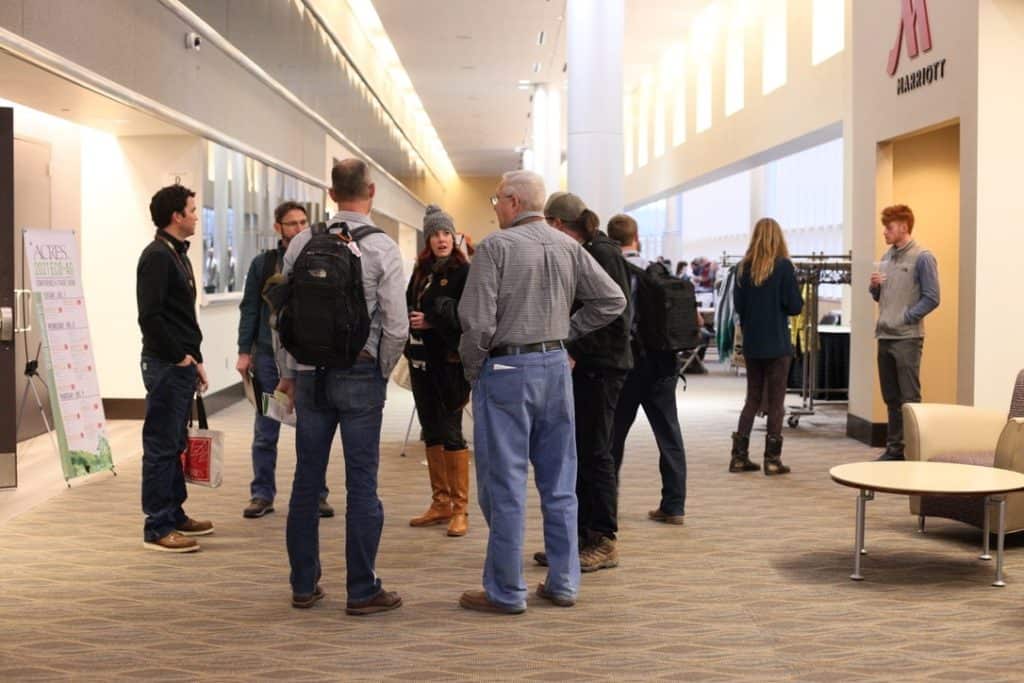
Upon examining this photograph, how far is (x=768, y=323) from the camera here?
8203mm

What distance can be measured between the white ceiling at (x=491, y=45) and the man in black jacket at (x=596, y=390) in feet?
40.4

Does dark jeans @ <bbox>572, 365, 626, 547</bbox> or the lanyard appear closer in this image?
dark jeans @ <bbox>572, 365, 626, 547</bbox>

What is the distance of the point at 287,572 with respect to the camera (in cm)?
549

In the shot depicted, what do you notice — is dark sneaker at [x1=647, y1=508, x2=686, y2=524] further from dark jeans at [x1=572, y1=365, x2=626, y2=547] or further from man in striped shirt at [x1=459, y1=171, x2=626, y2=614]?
man in striped shirt at [x1=459, y1=171, x2=626, y2=614]

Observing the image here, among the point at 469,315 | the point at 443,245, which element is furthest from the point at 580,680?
the point at 443,245

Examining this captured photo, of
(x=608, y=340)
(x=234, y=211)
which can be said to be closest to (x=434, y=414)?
(x=608, y=340)

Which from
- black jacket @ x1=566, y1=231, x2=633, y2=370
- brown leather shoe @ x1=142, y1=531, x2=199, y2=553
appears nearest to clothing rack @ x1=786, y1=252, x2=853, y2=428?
black jacket @ x1=566, y1=231, x2=633, y2=370

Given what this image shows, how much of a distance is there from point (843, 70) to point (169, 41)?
775cm

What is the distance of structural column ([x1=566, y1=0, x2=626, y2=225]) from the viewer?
34.8ft

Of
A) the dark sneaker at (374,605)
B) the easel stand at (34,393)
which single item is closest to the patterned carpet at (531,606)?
the dark sneaker at (374,605)

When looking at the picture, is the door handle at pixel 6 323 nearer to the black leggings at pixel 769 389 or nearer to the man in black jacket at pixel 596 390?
the man in black jacket at pixel 596 390

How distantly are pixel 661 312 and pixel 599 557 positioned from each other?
4.43ft

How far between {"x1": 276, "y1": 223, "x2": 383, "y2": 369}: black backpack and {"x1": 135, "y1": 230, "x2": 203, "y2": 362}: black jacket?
1.32 metres

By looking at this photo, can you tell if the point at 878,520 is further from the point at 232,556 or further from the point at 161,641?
the point at 161,641
